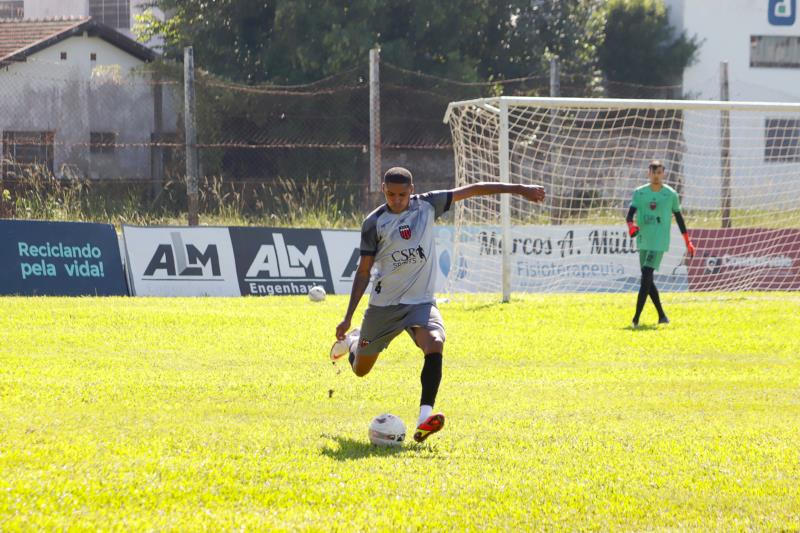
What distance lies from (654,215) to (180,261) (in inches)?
323

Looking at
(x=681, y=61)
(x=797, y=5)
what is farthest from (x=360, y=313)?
(x=797, y=5)

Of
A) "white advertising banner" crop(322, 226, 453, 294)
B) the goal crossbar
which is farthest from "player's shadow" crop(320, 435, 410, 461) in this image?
"white advertising banner" crop(322, 226, 453, 294)

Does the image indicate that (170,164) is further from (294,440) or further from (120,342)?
(294,440)

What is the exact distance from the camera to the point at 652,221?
48.5ft

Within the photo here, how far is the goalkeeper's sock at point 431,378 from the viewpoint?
7.57m

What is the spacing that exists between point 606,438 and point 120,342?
6775 millimetres

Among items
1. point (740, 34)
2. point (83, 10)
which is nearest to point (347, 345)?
point (740, 34)

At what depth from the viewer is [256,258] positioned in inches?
776

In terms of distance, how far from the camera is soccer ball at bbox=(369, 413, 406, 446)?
286 inches

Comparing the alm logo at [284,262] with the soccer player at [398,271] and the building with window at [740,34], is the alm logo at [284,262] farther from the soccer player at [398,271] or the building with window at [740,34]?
the building with window at [740,34]

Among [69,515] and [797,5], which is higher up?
[797,5]

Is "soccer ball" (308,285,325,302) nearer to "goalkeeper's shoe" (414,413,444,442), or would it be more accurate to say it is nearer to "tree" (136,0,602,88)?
"goalkeeper's shoe" (414,413,444,442)

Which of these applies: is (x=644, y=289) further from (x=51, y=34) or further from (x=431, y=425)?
(x=51, y=34)

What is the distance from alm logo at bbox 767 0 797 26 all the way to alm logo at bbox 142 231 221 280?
93.6 ft
